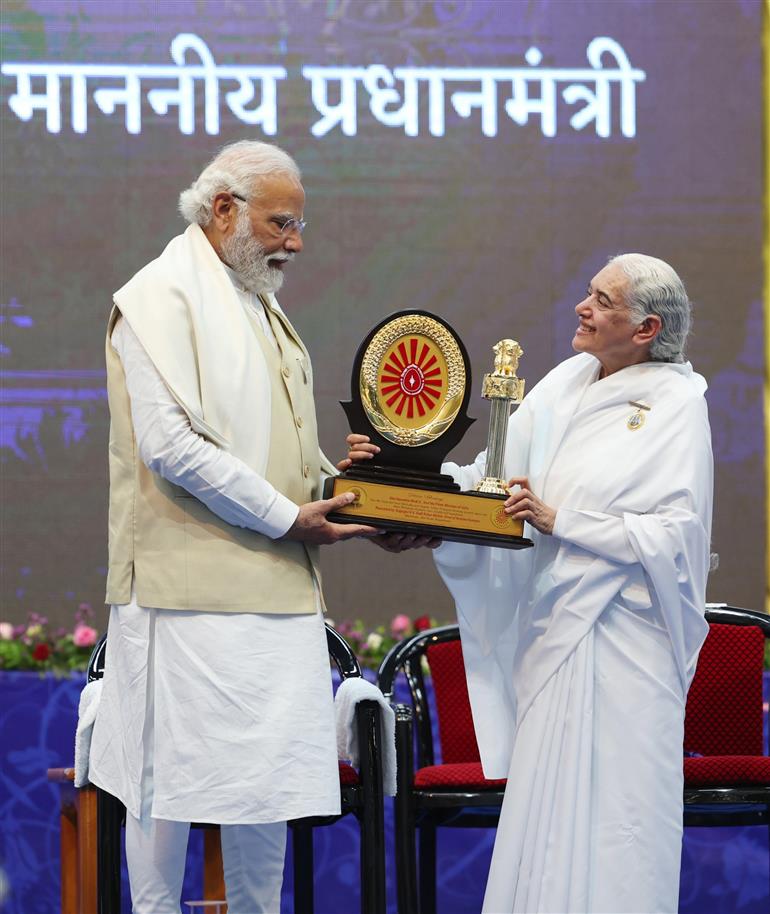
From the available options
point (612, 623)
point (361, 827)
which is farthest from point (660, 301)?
point (361, 827)

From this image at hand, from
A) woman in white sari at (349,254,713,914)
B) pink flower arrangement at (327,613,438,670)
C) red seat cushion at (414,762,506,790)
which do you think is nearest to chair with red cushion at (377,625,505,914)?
red seat cushion at (414,762,506,790)

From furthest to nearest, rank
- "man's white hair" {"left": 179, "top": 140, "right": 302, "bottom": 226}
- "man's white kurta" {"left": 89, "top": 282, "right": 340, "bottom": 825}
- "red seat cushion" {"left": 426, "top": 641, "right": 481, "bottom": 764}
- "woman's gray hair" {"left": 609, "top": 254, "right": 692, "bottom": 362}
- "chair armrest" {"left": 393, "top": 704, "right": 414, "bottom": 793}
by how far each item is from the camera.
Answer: "red seat cushion" {"left": 426, "top": 641, "right": 481, "bottom": 764}
"chair armrest" {"left": 393, "top": 704, "right": 414, "bottom": 793}
"woman's gray hair" {"left": 609, "top": 254, "right": 692, "bottom": 362}
"man's white hair" {"left": 179, "top": 140, "right": 302, "bottom": 226}
"man's white kurta" {"left": 89, "top": 282, "right": 340, "bottom": 825}

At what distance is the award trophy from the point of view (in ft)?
10.4

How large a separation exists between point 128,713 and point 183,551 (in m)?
0.37

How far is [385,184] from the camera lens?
17.1ft

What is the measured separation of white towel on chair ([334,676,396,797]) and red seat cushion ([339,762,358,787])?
0.04 metres

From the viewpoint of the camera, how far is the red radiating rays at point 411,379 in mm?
3232

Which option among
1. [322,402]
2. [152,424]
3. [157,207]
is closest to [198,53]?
[157,207]

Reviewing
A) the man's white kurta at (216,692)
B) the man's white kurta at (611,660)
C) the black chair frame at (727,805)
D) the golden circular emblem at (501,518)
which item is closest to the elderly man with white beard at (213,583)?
the man's white kurta at (216,692)

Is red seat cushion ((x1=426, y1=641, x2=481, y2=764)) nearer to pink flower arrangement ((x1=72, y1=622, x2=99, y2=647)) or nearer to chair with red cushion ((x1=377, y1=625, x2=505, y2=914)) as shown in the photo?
chair with red cushion ((x1=377, y1=625, x2=505, y2=914))

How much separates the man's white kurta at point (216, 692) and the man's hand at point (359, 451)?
234mm

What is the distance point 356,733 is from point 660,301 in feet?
4.24

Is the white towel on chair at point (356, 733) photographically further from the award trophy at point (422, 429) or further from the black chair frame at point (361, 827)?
the award trophy at point (422, 429)

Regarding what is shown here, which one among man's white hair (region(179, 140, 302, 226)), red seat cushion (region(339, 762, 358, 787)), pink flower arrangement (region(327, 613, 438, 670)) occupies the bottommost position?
red seat cushion (region(339, 762, 358, 787))
